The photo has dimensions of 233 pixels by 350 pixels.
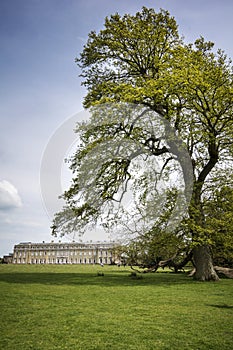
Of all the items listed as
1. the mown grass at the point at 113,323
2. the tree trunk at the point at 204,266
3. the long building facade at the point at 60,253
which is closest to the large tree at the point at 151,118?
the tree trunk at the point at 204,266

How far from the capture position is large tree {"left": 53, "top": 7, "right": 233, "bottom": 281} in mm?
19391

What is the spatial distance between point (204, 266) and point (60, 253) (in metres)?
152

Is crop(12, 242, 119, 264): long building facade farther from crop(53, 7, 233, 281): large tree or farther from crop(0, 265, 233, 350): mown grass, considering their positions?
crop(0, 265, 233, 350): mown grass

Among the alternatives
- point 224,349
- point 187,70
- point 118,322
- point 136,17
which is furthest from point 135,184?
point 224,349

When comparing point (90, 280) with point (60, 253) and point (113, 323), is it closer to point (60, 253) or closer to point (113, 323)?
point (113, 323)

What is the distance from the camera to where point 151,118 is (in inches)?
883

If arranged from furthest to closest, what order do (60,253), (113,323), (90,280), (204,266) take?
(60,253), (90,280), (204,266), (113,323)

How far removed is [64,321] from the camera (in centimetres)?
778

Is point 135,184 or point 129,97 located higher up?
point 129,97

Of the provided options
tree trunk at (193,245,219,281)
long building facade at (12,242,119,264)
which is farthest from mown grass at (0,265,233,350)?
long building facade at (12,242,119,264)

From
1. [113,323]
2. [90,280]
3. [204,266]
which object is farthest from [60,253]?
[113,323]

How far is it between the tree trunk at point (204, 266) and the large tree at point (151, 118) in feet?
0.21

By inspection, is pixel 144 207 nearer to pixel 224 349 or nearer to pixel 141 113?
pixel 141 113

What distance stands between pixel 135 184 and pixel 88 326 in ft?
54.1
